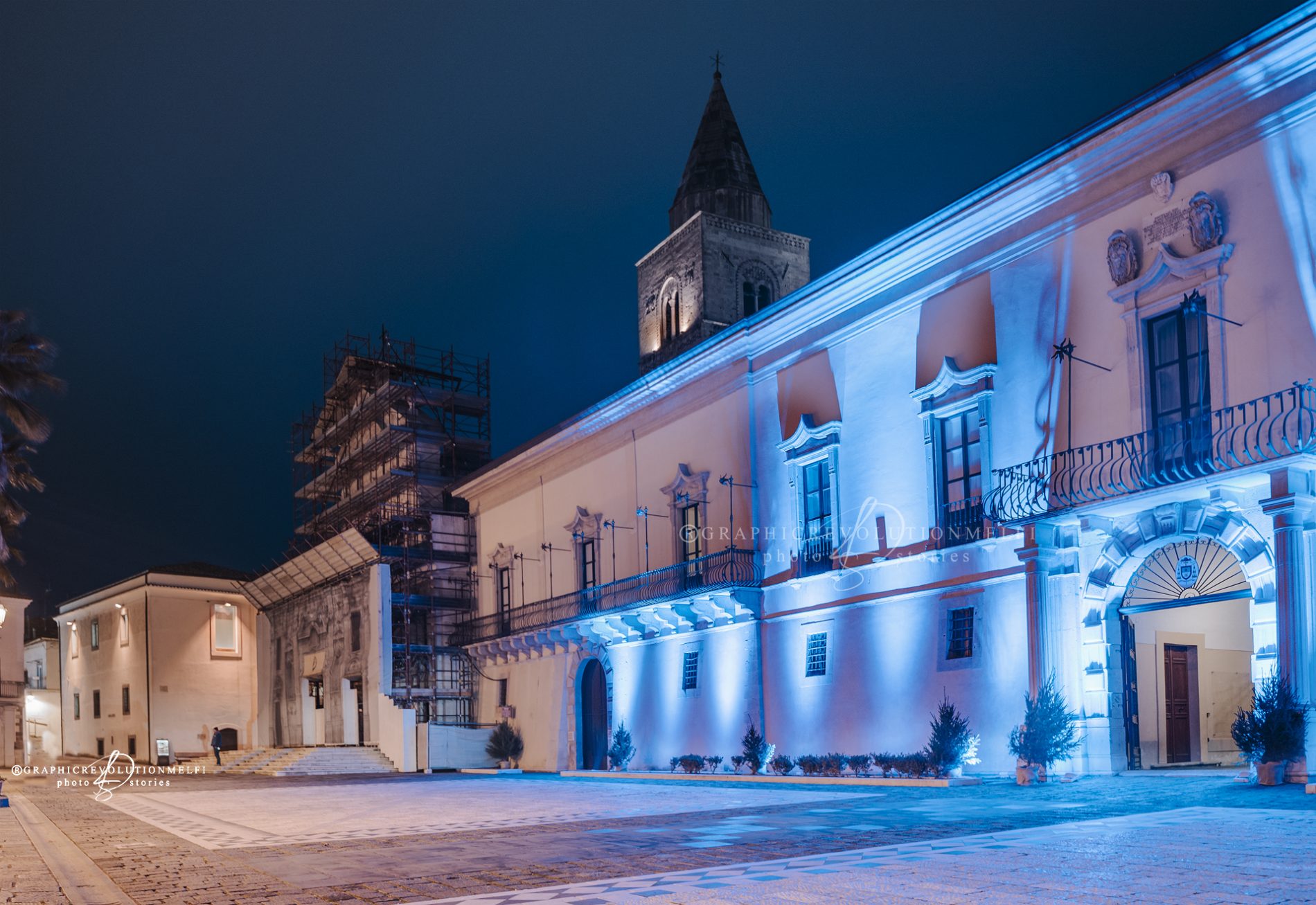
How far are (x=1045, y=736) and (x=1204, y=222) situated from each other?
7.29 m

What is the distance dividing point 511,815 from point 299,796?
900 centimetres

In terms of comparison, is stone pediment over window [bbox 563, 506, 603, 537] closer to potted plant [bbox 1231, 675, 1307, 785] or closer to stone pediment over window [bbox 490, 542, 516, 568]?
stone pediment over window [bbox 490, 542, 516, 568]

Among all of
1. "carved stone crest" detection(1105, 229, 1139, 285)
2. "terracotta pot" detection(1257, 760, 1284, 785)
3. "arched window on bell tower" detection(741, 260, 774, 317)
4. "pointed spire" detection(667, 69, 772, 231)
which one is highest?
"pointed spire" detection(667, 69, 772, 231)

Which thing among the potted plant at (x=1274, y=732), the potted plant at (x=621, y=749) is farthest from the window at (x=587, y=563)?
the potted plant at (x=1274, y=732)

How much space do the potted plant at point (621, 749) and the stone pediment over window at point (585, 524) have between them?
5.21m

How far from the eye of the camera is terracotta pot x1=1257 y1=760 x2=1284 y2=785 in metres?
13.1

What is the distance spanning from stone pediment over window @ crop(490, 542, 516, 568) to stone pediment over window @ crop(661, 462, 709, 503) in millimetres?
9689

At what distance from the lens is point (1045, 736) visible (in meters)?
16.2

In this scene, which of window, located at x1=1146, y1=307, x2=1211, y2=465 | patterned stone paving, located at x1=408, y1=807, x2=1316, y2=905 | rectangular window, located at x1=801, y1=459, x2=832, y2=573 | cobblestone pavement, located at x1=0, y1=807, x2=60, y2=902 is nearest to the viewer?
patterned stone paving, located at x1=408, y1=807, x2=1316, y2=905

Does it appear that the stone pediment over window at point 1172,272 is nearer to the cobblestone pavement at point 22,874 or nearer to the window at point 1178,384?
the window at point 1178,384

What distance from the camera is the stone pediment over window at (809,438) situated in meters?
22.7

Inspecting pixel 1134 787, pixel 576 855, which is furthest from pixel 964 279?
pixel 576 855

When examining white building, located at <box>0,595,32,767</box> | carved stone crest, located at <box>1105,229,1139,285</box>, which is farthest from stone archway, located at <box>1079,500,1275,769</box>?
white building, located at <box>0,595,32,767</box>

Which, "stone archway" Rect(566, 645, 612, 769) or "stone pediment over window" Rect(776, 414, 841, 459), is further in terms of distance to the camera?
"stone archway" Rect(566, 645, 612, 769)
